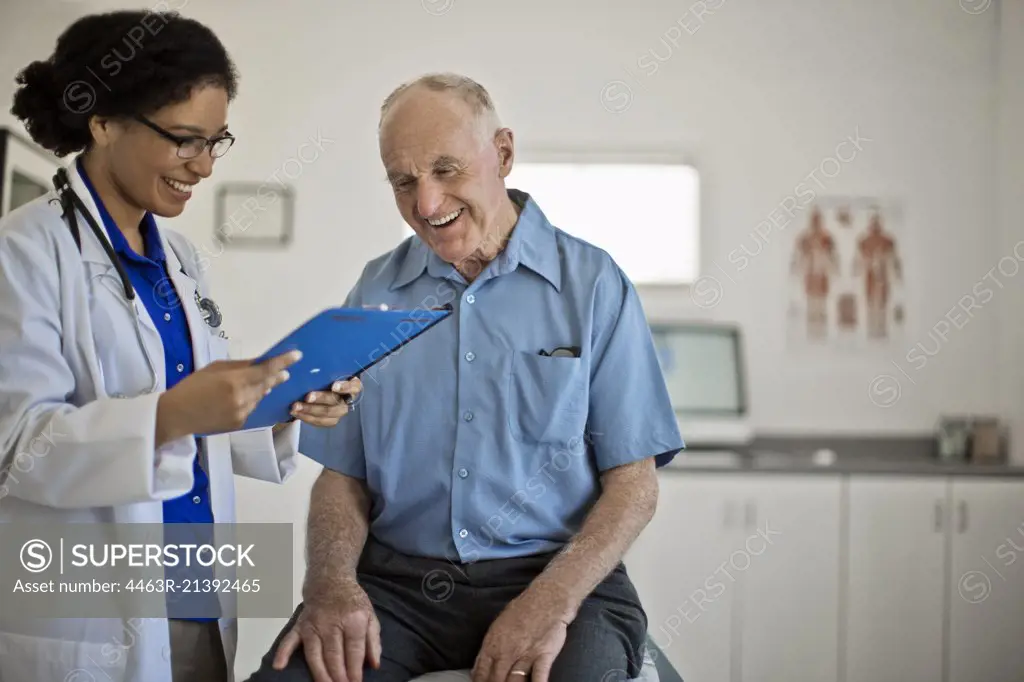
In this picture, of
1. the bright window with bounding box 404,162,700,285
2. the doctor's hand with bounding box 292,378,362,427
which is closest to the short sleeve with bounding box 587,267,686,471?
the doctor's hand with bounding box 292,378,362,427

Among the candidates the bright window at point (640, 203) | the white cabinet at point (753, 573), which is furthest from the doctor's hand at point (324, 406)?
the bright window at point (640, 203)

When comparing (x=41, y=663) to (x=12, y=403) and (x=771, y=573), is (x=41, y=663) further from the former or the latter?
(x=771, y=573)

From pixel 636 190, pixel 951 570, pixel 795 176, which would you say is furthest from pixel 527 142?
pixel 951 570

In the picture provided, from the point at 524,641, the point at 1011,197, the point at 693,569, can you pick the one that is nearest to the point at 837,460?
the point at 693,569

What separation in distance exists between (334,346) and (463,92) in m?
0.59

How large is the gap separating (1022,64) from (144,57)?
11.1 ft

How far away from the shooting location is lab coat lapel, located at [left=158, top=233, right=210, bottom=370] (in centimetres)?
164

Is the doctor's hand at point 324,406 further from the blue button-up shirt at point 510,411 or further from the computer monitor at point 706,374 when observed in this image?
the computer monitor at point 706,374

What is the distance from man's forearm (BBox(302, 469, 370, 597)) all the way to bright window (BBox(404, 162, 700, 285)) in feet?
7.61

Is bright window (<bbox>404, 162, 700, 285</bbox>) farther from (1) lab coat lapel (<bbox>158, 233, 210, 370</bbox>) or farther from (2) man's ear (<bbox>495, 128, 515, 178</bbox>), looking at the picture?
(1) lab coat lapel (<bbox>158, 233, 210, 370</bbox>)

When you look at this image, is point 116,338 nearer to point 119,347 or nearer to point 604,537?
point 119,347

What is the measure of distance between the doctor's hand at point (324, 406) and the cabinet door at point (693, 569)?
2.07 metres

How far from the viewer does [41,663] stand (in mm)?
1431

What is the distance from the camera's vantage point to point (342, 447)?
179 cm
